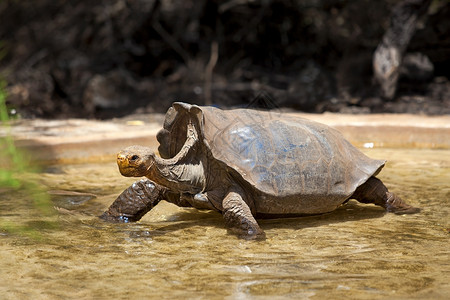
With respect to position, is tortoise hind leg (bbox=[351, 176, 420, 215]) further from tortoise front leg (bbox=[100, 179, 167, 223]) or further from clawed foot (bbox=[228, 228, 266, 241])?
tortoise front leg (bbox=[100, 179, 167, 223])

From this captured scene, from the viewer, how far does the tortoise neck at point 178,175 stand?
135 inches

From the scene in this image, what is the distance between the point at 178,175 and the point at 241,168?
37 centimetres

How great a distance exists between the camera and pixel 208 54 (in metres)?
11.4

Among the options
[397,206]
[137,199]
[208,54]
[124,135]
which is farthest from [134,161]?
[208,54]

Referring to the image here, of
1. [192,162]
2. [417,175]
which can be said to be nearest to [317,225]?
[192,162]

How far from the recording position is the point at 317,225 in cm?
370

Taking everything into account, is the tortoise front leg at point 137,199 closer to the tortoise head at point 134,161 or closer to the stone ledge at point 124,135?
the tortoise head at point 134,161

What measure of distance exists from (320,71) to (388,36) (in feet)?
6.94

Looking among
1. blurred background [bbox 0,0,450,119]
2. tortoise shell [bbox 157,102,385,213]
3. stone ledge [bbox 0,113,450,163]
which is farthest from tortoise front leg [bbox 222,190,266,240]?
blurred background [bbox 0,0,450,119]

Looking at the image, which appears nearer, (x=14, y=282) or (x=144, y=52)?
(x=14, y=282)

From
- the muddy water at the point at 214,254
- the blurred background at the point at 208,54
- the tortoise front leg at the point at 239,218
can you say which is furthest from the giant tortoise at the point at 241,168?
the blurred background at the point at 208,54

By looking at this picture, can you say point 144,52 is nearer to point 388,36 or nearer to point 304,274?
point 388,36

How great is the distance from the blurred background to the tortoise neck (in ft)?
17.7

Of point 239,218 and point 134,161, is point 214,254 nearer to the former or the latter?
point 239,218
